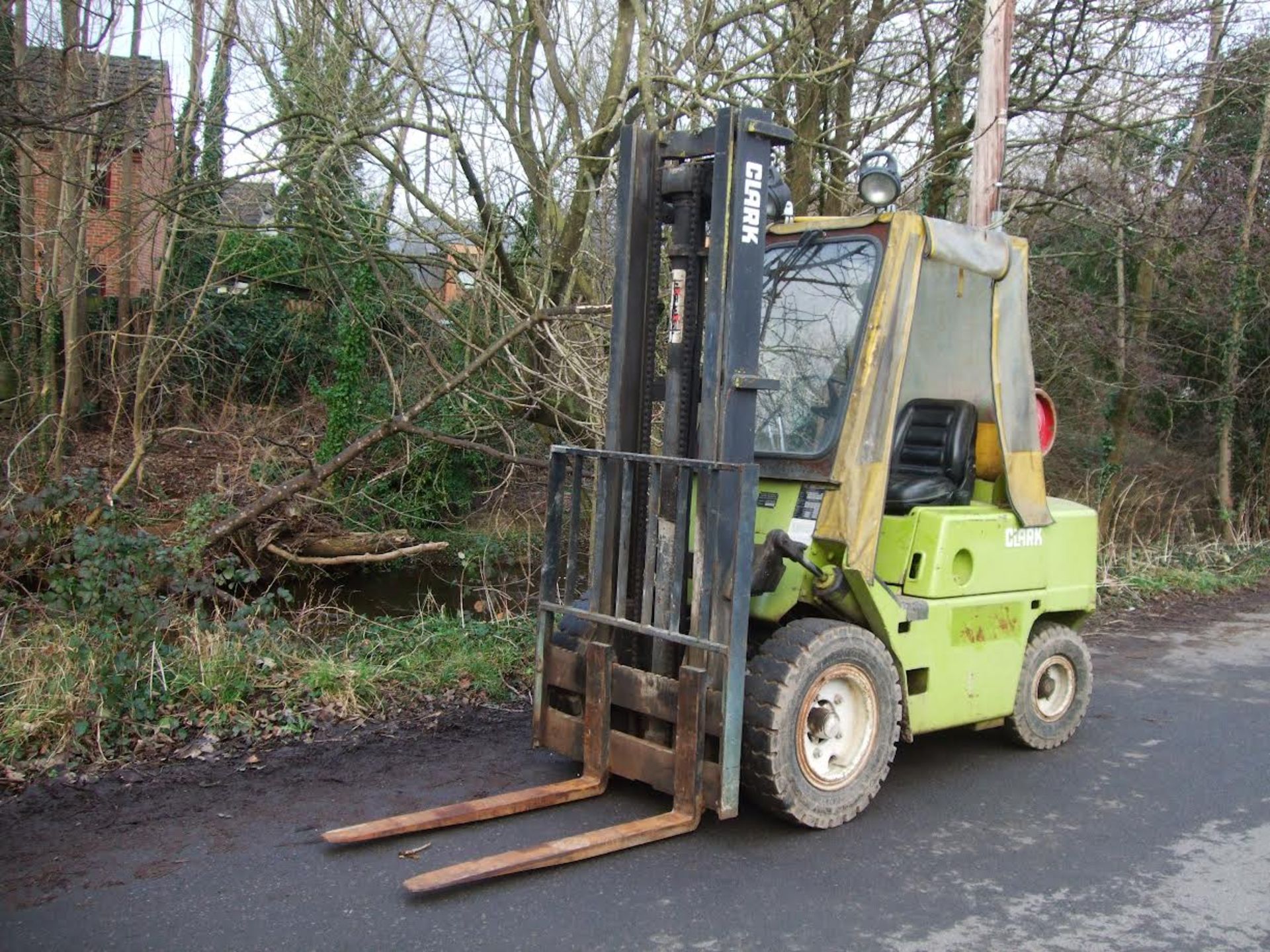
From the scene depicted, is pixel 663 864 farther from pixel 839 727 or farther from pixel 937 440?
pixel 937 440

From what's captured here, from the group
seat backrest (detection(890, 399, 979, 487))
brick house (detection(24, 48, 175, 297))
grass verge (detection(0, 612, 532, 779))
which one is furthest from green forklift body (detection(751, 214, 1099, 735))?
brick house (detection(24, 48, 175, 297))

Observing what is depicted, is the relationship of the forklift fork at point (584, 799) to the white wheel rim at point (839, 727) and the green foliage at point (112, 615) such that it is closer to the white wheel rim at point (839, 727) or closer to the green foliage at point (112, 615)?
the white wheel rim at point (839, 727)

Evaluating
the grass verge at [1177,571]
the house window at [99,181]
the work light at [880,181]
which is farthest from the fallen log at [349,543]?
the work light at [880,181]

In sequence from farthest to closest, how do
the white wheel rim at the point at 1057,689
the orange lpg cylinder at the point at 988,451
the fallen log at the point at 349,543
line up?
the fallen log at the point at 349,543 < the white wheel rim at the point at 1057,689 < the orange lpg cylinder at the point at 988,451

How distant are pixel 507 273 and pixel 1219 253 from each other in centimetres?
953

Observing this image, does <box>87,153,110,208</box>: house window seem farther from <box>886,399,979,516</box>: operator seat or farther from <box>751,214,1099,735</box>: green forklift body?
<box>886,399,979,516</box>: operator seat

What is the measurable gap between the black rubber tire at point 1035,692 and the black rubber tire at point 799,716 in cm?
121

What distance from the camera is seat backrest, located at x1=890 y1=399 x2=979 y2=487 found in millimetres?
5469

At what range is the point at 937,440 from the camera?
5.53m

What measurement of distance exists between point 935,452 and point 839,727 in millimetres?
1544

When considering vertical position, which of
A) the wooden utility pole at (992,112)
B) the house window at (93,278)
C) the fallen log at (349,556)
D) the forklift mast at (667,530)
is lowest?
the fallen log at (349,556)

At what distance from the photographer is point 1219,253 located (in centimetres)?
1401

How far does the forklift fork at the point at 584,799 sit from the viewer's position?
3.93 metres

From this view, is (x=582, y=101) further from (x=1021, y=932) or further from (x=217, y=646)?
(x=1021, y=932)
